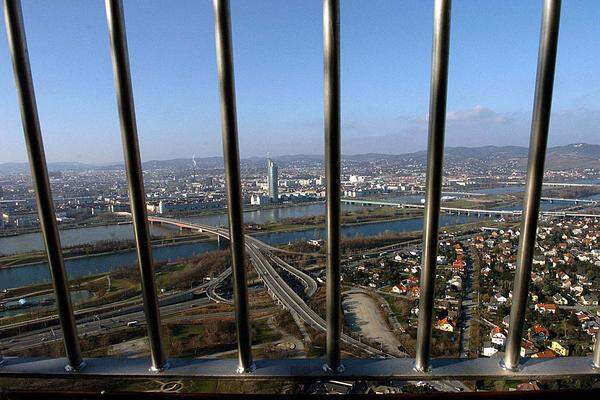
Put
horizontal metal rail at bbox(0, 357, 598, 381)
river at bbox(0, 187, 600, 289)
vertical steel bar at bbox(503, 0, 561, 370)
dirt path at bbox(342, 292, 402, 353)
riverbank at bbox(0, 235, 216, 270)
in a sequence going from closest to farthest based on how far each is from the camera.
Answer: vertical steel bar at bbox(503, 0, 561, 370), horizontal metal rail at bbox(0, 357, 598, 381), dirt path at bbox(342, 292, 402, 353), river at bbox(0, 187, 600, 289), riverbank at bbox(0, 235, 216, 270)

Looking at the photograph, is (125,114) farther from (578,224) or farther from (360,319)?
(578,224)

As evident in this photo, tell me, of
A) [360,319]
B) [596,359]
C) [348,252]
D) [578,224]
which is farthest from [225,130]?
[578,224]

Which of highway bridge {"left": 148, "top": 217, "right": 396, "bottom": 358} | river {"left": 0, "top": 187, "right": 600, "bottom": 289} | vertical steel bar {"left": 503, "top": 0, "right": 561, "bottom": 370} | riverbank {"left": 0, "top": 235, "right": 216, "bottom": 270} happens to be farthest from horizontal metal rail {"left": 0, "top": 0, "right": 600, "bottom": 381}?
riverbank {"left": 0, "top": 235, "right": 216, "bottom": 270}

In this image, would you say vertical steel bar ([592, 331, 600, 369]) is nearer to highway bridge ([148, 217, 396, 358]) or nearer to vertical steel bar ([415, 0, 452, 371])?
vertical steel bar ([415, 0, 452, 371])

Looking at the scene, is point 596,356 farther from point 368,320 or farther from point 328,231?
point 368,320

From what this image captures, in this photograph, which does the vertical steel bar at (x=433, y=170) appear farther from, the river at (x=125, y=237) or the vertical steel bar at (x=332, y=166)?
the river at (x=125, y=237)

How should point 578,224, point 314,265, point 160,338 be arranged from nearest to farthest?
point 160,338, point 314,265, point 578,224
